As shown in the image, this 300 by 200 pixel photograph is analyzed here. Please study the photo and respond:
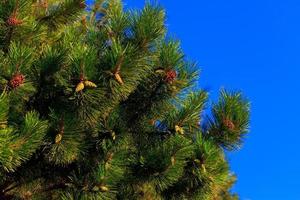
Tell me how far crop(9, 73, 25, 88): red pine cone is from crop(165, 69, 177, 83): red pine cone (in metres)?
1.60

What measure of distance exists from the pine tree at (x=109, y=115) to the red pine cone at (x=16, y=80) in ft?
0.03

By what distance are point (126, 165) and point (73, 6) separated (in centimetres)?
230

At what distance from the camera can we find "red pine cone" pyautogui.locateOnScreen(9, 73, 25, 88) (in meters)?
6.06

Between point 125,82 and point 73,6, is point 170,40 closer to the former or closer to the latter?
point 125,82

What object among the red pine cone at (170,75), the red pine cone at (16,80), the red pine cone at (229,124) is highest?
the red pine cone at (229,124)

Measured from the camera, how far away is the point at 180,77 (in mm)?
6816

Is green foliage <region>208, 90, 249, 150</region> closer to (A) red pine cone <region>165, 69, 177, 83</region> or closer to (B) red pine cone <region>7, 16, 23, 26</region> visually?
(A) red pine cone <region>165, 69, 177, 83</region>

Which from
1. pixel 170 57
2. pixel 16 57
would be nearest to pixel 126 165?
pixel 170 57

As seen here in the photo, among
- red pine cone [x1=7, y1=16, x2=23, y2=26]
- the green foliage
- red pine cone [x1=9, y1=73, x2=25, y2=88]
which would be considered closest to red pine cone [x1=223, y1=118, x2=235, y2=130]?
the green foliage

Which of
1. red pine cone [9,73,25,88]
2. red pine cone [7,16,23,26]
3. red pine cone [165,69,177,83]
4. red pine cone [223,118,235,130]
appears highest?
red pine cone [223,118,235,130]

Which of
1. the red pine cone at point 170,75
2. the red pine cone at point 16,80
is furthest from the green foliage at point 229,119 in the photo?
the red pine cone at point 16,80

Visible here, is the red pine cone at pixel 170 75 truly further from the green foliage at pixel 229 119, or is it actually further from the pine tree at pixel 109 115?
the green foliage at pixel 229 119

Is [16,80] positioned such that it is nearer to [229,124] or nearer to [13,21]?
[13,21]

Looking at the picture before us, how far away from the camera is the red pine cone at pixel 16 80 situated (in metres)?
6.06
